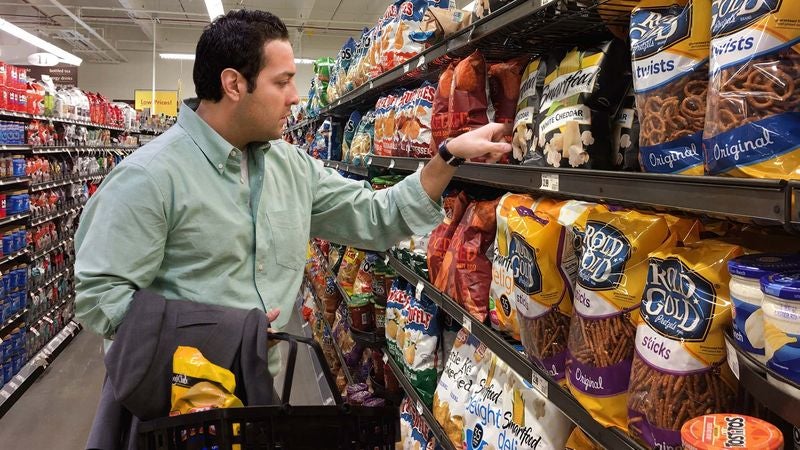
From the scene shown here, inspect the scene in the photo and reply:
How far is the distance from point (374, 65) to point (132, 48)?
697 inches

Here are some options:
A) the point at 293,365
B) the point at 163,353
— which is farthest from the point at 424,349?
the point at 163,353

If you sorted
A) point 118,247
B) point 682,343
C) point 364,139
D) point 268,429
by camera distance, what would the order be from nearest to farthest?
point 682,343, point 268,429, point 118,247, point 364,139

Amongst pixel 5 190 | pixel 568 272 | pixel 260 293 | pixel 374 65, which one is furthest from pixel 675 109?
pixel 5 190

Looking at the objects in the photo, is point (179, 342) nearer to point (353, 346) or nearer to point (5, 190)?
point (353, 346)

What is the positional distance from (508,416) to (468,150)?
2.52ft

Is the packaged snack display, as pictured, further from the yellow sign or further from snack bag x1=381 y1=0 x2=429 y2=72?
the yellow sign

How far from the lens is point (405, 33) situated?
3000 millimetres

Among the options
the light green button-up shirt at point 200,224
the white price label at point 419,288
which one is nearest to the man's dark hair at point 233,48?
the light green button-up shirt at point 200,224

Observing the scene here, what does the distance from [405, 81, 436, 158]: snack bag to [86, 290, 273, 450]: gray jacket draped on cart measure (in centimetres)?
121

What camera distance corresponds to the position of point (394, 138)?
2.89 m

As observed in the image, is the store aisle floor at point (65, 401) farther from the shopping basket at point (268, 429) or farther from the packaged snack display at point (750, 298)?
the packaged snack display at point (750, 298)

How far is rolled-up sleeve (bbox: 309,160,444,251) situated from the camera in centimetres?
218

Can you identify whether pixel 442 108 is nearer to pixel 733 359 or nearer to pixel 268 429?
pixel 268 429

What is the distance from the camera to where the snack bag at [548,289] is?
58.4 inches
